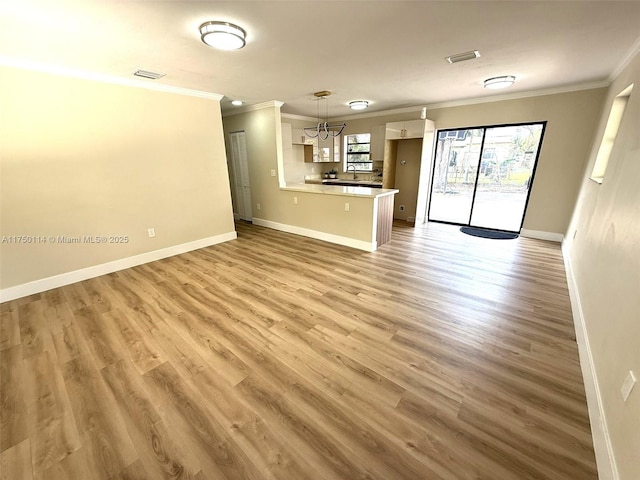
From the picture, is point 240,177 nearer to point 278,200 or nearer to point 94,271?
point 278,200

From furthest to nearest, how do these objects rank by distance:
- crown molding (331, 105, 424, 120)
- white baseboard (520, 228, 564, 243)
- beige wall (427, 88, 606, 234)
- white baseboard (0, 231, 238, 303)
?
crown molding (331, 105, 424, 120) → white baseboard (520, 228, 564, 243) → beige wall (427, 88, 606, 234) → white baseboard (0, 231, 238, 303)

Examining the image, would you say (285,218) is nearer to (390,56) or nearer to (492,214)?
(390,56)

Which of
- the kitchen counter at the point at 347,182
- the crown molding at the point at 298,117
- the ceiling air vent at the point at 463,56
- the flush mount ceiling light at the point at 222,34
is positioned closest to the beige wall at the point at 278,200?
the crown molding at the point at 298,117

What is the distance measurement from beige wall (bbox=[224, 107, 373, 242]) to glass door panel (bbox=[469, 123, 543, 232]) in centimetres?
277

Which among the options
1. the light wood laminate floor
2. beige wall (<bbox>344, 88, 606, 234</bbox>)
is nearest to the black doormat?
beige wall (<bbox>344, 88, 606, 234</bbox>)

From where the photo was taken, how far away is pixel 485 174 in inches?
203

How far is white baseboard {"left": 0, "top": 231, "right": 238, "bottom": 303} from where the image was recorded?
115 inches

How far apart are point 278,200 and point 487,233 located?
4.10 m

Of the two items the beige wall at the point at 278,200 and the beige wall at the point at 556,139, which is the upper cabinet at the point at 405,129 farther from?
the beige wall at the point at 278,200

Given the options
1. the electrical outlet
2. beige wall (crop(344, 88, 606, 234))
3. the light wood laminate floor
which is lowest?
the light wood laminate floor

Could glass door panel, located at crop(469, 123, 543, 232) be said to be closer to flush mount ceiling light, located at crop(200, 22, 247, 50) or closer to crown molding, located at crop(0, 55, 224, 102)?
flush mount ceiling light, located at crop(200, 22, 247, 50)

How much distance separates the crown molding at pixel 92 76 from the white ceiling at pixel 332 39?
13 cm

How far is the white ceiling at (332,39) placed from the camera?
5.83 feet

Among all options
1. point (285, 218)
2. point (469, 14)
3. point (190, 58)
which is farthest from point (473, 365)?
point (285, 218)
